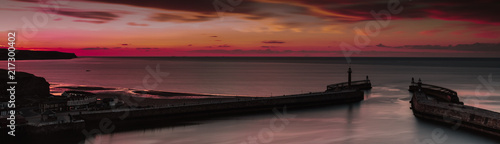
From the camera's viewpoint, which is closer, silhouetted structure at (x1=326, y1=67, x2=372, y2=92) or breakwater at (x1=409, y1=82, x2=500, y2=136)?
breakwater at (x1=409, y1=82, x2=500, y2=136)

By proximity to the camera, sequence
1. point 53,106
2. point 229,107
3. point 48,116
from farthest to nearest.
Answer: point 229,107 → point 53,106 → point 48,116

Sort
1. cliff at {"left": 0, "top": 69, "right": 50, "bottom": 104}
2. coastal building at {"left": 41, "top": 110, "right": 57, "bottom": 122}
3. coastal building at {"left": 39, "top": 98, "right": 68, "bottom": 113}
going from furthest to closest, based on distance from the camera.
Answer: cliff at {"left": 0, "top": 69, "right": 50, "bottom": 104} < coastal building at {"left": 39, "top": 98, "right": 68, "bottom": 113} < coastal building at {"left": 41, "top": 110, "right": 57, "bottom": 122}

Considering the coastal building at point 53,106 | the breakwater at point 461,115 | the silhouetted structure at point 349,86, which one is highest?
the silhouetted structure at point 349,86

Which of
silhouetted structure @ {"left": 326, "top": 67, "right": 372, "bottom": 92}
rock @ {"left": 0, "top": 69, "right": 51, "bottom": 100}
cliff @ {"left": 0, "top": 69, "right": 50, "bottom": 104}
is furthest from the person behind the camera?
silhouetted structure @ {"left": 326, "top": 67, "right": 372, "bottom": 92}

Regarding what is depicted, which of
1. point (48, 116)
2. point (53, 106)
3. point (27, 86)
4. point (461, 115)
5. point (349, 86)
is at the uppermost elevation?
point (27, 86)

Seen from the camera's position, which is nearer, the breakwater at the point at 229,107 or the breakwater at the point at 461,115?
the breakwater at the point at 461,115

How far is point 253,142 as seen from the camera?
2302 cm

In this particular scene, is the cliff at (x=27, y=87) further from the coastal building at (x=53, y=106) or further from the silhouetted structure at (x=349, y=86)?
the silhouetted structure at (x=349, y=86)

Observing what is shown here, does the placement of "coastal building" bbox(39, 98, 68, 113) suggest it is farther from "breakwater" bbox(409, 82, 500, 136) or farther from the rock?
"breakwater" bbox(409, 82, 500, 136)

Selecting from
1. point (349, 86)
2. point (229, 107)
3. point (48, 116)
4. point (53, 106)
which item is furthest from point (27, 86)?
point (349, 86)

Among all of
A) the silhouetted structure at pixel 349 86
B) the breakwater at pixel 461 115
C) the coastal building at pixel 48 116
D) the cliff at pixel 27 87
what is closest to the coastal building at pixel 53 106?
the coastal building at pixel 48 116

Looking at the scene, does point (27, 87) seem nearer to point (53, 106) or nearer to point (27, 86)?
point (27, 86)

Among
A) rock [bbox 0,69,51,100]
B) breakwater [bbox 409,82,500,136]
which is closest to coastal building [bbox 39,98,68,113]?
rock [bbox 0,69,51,100]

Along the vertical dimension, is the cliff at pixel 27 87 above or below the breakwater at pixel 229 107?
above
